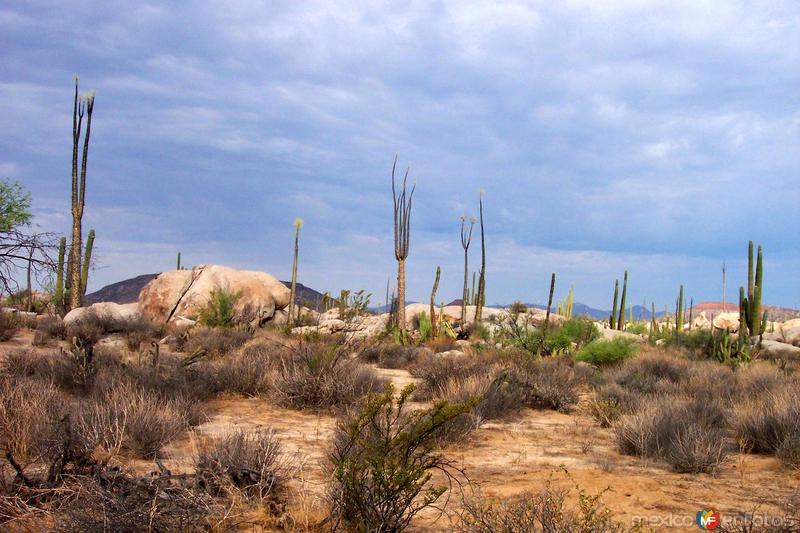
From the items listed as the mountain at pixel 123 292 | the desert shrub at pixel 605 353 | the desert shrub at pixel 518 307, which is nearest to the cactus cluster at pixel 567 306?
the desert shrub at pixel 518 307

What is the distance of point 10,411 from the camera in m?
6.28

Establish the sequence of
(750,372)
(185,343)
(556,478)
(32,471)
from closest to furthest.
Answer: (32,471) → (556,478) → (750,372) → (185,343)

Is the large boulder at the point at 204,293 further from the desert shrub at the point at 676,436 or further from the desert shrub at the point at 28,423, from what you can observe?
the desert shrub at the point at 676,436

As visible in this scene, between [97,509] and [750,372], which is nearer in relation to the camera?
[97,509]

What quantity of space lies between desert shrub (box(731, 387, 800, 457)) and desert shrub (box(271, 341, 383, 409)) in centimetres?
486

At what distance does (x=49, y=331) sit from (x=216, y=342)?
600cm

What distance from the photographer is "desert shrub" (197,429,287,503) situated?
15.2 ft

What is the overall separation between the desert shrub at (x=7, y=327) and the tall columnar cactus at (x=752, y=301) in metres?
21.8

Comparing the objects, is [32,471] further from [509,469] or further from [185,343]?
[185,343]

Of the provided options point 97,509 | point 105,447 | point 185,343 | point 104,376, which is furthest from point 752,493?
point 185,343

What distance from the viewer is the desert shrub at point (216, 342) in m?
15.1

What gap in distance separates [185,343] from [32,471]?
40.0 feet

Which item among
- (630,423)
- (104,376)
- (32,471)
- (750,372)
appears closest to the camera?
(32,471)

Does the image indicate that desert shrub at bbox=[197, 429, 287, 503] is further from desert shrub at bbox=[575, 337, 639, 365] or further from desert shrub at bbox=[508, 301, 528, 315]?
desert shrub at bbox=[508, 301, 528, 315]
